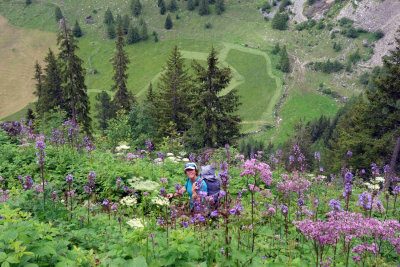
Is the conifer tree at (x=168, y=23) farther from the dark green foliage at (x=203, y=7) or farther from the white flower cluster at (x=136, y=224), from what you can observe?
the white flower cluster at (x=136, y=224)

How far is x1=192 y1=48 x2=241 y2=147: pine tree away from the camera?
30.8 metres

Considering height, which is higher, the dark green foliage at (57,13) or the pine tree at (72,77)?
the dark green foliage at (57,13)

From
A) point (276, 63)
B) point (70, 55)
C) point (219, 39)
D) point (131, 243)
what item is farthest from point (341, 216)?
point (219, 39)

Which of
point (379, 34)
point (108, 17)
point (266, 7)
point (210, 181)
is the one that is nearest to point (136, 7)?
point (108, 17)

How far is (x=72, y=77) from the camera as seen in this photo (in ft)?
117

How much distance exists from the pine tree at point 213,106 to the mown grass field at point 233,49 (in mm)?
75098

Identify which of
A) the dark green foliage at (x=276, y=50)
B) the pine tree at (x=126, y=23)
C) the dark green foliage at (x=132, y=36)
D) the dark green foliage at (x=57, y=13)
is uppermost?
the dark green foliage at (x=57, y=13)

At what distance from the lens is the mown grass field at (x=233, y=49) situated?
120438mm

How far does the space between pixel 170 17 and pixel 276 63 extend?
6845 cm

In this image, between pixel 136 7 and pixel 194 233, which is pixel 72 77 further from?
pixel 136 7

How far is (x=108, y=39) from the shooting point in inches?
5925

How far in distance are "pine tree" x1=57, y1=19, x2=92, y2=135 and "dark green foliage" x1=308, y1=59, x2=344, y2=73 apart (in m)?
132

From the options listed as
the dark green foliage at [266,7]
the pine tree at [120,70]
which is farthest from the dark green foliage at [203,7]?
the pine tree at [120,70]

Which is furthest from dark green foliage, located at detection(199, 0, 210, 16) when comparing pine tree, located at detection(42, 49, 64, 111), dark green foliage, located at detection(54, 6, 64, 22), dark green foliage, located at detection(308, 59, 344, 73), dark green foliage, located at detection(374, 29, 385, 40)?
pine tree, located at detection(42, 49, 64, 111)
